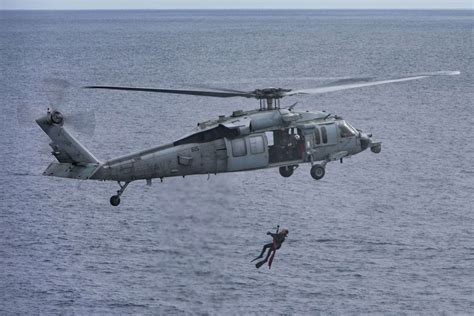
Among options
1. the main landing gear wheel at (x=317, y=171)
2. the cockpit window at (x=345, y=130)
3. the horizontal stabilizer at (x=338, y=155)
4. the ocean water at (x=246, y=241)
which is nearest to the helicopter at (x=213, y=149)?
the main landing gear wheel at (x=317, y=171)

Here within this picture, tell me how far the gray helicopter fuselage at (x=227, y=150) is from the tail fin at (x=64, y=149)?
98 centimetres

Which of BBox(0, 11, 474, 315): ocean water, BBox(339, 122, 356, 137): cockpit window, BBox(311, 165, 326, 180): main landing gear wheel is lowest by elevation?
BBox(0, 11, 474, 315): ocean water

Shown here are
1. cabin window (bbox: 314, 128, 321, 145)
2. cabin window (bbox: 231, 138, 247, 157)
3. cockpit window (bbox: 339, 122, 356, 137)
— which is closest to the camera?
cabin window (bbox: 231, 138, 247, 157)

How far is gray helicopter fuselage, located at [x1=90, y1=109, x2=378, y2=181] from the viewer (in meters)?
60.4

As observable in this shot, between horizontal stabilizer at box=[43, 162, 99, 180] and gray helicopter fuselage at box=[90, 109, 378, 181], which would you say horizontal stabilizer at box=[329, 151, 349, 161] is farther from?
horizontal stabilizer at box=[43, 162, 99, 180]

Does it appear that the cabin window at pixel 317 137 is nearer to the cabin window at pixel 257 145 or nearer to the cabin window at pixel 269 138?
the cabin window at pixel 269 138

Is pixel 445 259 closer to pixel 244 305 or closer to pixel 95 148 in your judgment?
pixel 244 305

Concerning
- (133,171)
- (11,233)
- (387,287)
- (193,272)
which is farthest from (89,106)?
(133,171)

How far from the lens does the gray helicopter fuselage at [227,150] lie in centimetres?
6038

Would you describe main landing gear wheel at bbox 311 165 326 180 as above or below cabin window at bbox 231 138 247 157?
below

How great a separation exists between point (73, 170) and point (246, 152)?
11.2m

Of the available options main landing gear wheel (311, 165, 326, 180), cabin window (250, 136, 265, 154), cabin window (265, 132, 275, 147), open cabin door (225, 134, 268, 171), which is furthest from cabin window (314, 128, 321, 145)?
cabin window (250, 136, 265, 154)

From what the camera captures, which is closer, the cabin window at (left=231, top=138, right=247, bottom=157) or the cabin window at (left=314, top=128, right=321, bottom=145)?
the cabin window at (left=231, top=138, right=247, bottom=157)

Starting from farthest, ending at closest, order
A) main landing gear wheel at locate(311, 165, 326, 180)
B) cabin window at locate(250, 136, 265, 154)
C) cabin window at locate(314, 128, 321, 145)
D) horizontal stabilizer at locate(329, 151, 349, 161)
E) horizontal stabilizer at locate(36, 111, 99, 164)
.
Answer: horizontal stabilizer at locate(329, 151, 349, 161) < main landing gear wheel at locate(311, 165, 326, 180) < cabin window at locate(314, 128, 321, 145) < cabin window at locate(250, 136, 265, 154) < horizontal stabilizer at locate(36, 111, 99, 164)
